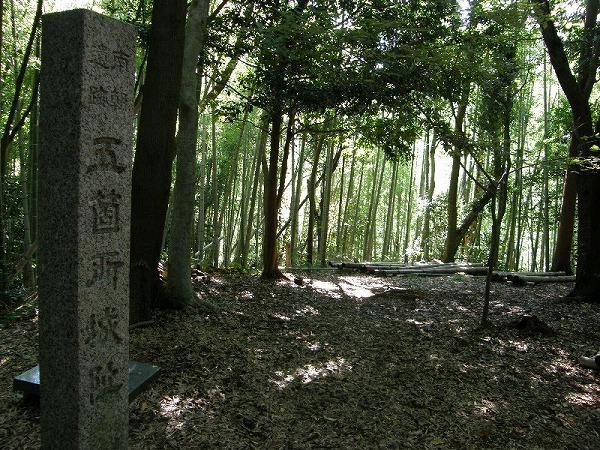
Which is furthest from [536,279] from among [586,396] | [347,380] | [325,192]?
[325,192]

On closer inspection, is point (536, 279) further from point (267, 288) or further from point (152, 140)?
point (152, 140)

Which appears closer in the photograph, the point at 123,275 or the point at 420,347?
the point at 123,275

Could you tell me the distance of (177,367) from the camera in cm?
345

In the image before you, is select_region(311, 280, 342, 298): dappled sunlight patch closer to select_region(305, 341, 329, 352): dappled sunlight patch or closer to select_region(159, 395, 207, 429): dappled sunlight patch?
select_region(305, 341, 329, 352): dappled sunlight patch

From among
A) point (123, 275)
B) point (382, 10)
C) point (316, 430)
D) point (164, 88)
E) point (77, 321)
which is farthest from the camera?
point (382, 10)

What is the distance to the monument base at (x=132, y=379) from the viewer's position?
272 centimetres

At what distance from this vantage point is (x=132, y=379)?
292 cm

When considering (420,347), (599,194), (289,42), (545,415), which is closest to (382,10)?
(289,42)

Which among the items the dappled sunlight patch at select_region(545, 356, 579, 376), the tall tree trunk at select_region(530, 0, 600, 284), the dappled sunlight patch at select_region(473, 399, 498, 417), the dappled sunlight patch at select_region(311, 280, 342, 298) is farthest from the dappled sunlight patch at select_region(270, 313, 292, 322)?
the tall tree trunk at select_region(530, 0, 600, 284)

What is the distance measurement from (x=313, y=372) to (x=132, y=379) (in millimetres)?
1554

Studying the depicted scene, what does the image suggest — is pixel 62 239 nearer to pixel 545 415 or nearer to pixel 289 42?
pixel 545 415

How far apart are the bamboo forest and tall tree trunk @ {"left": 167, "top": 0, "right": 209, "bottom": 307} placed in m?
0.02

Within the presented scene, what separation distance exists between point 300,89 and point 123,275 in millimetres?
4657

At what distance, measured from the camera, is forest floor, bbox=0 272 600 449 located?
112 inches
